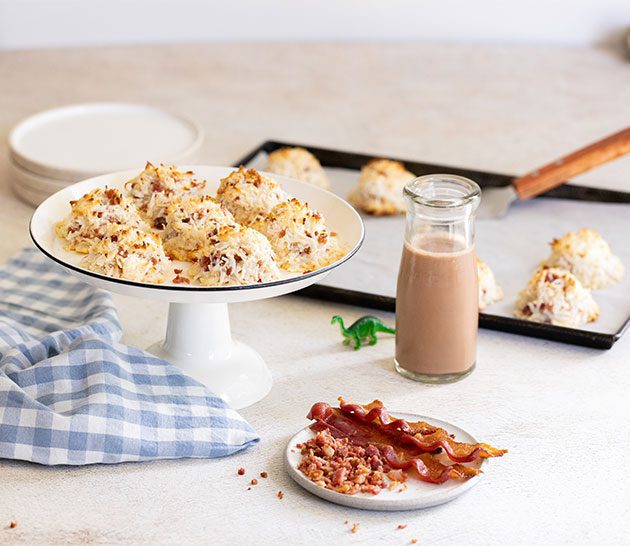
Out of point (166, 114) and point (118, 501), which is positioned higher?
point (166, 114)

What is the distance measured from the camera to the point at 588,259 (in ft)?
6.06

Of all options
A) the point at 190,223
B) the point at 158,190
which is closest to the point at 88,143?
the point at 158,190

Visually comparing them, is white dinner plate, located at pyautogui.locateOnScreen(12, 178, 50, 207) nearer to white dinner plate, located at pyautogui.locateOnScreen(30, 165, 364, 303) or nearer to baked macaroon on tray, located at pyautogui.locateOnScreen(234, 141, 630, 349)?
baked macaroon on tray, located at pyautogui.locateOnScreen(234, 141, 630, 349)

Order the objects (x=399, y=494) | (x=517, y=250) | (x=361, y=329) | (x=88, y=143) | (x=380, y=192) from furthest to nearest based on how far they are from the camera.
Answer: (x=88, y=143)
(x=380, y=192)
(x=517, y=250)
(x=361, y=329)
(x=399, y=494)

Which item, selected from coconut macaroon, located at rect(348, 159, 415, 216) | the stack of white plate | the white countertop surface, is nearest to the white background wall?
the white countertop surface

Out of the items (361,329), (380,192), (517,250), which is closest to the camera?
(361,329)

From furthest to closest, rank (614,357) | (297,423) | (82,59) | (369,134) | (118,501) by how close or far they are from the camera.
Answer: (82,59), (369,134), (614,357), (297,423), (118,501)

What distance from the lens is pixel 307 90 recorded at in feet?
9.61

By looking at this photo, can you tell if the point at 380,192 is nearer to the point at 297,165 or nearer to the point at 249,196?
the point at 297,165

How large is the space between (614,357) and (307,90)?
1.51 metres

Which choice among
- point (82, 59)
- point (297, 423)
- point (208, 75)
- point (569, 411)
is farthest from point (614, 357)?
point (82, 59)

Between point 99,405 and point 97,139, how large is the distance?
1112mm

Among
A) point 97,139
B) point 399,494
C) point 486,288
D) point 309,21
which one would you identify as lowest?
point 399,494

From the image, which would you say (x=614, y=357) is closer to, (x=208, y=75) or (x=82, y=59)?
(x=208, y=75)
